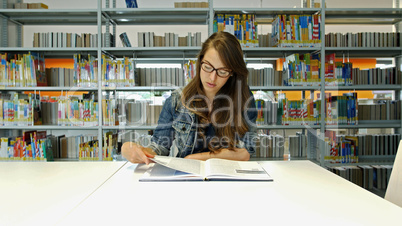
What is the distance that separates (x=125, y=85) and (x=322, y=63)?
77.8 inches

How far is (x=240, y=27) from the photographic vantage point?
2838 mm

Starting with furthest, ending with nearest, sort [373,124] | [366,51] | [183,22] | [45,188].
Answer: [183,22] < [366,51] < [373,124] < [45,188]

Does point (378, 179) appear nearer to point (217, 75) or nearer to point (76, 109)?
point (217, 75)

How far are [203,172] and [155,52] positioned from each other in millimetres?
2275

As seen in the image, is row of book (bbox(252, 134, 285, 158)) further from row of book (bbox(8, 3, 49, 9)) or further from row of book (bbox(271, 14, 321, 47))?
row of book (bbox(8, 3, 49, 9))

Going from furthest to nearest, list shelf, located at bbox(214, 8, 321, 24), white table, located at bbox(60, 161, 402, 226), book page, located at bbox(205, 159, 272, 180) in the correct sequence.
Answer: shelf, located at bbox(214, 8, 321, 24) → book page, located at bbox(205, 159, 272, 180) → white table, located at bbox(60, 161, 402, 226)

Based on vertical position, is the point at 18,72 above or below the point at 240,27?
below

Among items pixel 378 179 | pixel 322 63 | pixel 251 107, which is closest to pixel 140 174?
pixel 251 107

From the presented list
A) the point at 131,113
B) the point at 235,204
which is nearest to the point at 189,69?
the point at 131,113

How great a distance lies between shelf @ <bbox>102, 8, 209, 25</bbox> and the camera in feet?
9.11

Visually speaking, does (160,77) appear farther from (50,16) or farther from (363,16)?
(363,16)

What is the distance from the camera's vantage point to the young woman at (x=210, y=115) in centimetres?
142

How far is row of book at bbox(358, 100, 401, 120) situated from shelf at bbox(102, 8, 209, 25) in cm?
192

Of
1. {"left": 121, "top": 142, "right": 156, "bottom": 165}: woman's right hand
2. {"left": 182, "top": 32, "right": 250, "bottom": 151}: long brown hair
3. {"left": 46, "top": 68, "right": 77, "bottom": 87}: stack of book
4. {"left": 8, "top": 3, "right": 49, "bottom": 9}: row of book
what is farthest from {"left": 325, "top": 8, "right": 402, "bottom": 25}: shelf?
{"left": 8, "top": 3, "right": 49, "bottom": 9}: row of book
